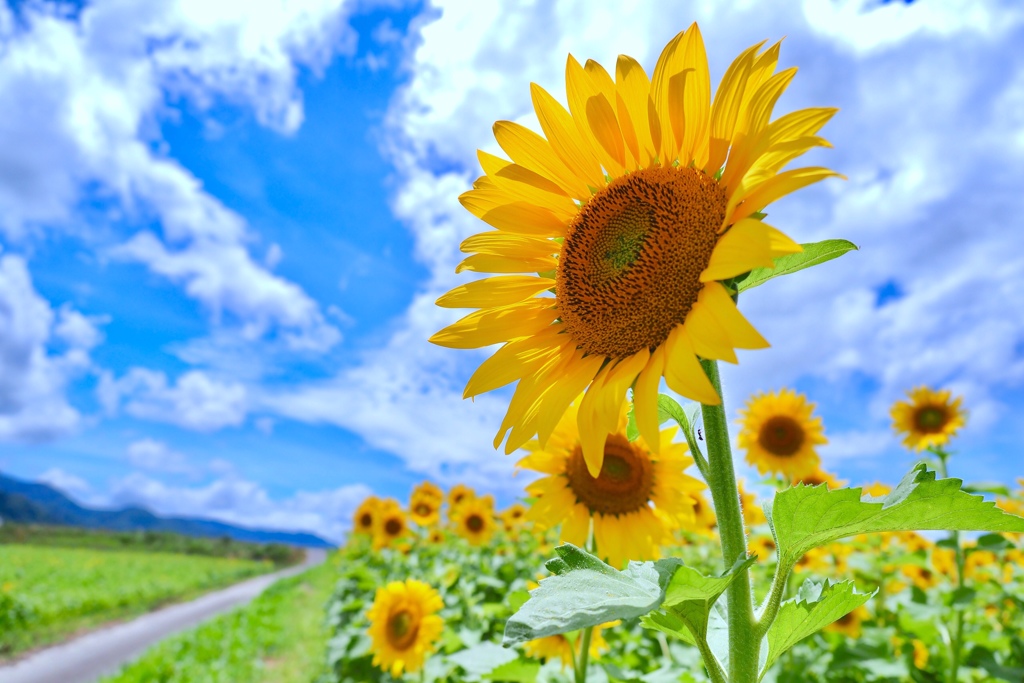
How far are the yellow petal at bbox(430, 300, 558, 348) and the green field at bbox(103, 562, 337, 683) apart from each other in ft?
26.0

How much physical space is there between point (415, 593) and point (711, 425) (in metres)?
3.75

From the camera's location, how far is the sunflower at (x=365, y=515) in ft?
29.8

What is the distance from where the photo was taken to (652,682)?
2.06 metres

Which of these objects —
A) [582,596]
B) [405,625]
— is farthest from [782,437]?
[582,596]

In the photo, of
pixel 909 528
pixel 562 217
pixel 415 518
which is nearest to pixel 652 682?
pixel 909 528

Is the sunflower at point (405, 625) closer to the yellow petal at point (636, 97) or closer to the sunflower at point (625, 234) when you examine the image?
the sunflower at point (625, 234)

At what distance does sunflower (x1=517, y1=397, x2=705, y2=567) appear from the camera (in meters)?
2.54

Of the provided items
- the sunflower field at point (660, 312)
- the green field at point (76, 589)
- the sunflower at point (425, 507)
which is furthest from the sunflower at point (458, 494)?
the green field at point (76, 589)

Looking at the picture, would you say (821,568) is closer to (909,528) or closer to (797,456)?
(797,456)

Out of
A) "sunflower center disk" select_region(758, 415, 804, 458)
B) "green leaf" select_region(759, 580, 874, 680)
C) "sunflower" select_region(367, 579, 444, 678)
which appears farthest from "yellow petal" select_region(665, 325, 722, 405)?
"sunflower center disk" select_region(758, 415, 804, 458)

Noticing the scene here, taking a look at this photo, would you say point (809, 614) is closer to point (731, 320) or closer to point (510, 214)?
point (731, 320)

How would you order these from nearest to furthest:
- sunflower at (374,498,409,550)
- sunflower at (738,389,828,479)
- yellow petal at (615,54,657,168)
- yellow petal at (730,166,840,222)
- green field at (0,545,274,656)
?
1. yellow petal at (730,166,840,222)
2. yellow petal at (615,54,657,168)
3. sunflower at (738,389,828,479)
4. sunflower at (374,498,409,550)
5. green field at (0,545,274,656)

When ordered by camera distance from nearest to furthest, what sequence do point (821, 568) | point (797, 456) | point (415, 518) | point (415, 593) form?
1. point (415, 593)
2. point (797, 456)
3. point (821, 568)
4. point (415, 518)

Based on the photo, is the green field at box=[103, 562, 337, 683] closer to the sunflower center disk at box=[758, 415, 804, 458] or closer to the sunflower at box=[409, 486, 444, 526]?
the sunflower at box=[409, 486, 444, 526]
